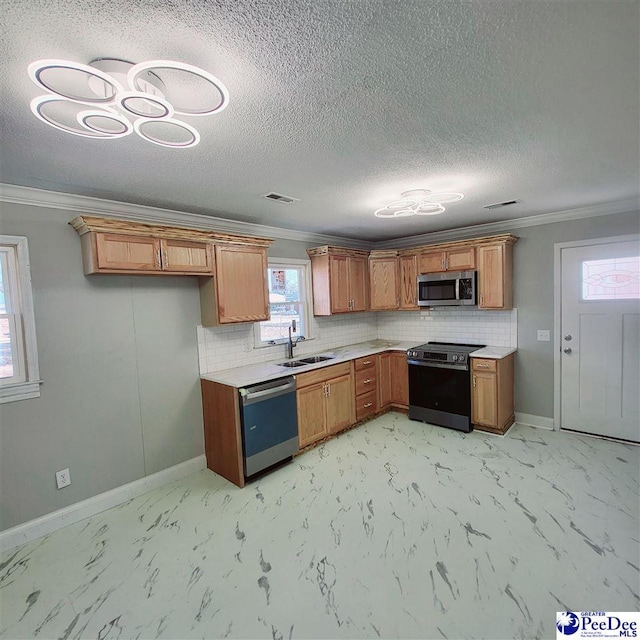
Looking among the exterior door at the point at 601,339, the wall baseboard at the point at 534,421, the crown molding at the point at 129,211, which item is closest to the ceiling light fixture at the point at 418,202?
the crown molding at the point at 129,211

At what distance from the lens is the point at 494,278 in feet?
13.1

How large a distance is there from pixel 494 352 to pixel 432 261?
1392 mm

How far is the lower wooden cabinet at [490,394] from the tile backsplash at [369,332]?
564 millimetres

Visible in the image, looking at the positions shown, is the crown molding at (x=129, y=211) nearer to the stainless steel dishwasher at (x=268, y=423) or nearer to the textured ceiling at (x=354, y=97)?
the textured ceiling at (x=354, y=97)

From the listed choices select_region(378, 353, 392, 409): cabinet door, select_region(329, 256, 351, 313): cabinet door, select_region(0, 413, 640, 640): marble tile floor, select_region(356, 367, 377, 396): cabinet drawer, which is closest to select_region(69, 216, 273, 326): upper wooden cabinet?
select_region(329, 256, 351, 313): cabinet door

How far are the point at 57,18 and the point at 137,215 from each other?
2107 millimetres

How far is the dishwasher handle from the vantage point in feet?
9.80

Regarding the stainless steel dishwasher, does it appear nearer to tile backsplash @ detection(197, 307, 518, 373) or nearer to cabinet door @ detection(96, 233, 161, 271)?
tile backsplash @ detection(197, 307, 518, 373)

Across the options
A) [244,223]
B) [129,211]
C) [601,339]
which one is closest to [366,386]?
[244,223]

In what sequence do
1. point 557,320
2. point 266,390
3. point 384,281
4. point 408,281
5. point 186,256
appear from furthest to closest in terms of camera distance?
point 384,281, point 408,281, point 557,320, point 266,390, point 186,256

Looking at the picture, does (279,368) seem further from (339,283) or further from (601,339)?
(601,339)

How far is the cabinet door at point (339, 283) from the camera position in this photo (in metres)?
4.40

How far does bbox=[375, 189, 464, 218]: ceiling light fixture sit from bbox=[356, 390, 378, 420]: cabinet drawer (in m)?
2.31

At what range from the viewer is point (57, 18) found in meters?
1.04
